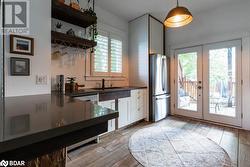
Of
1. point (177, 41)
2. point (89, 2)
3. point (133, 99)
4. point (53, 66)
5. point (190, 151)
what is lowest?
point (190, 151)

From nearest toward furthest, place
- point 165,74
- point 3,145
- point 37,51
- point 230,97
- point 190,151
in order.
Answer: point 3,145 → point 37,51 → point 190,151 → point 230,97 → point 165,74

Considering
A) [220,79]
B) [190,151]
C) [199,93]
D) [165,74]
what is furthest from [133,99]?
[220,79]

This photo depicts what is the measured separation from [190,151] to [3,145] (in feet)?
8.25

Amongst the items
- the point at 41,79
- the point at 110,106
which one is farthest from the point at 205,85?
the point at 41,79

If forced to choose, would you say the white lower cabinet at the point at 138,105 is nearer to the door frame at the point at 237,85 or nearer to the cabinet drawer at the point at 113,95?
the cabinet drawer at the point at 113,95

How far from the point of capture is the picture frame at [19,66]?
65.2 inches

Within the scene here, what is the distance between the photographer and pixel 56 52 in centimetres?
276

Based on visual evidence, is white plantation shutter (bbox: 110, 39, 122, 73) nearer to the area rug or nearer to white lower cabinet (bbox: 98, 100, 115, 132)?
white lower cabinet (bbox: 98, 100, 115, 132)

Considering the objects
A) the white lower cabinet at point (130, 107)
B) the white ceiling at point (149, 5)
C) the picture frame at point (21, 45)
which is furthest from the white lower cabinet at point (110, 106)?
the white ceiling at point (149, 5)

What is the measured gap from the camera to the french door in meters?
3.43

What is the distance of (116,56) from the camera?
4.05 metres

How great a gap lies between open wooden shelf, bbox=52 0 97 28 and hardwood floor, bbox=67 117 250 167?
7.85 feet

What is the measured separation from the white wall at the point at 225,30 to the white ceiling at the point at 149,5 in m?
0.22

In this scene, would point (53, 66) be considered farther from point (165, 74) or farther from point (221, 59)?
point (221, 59)
